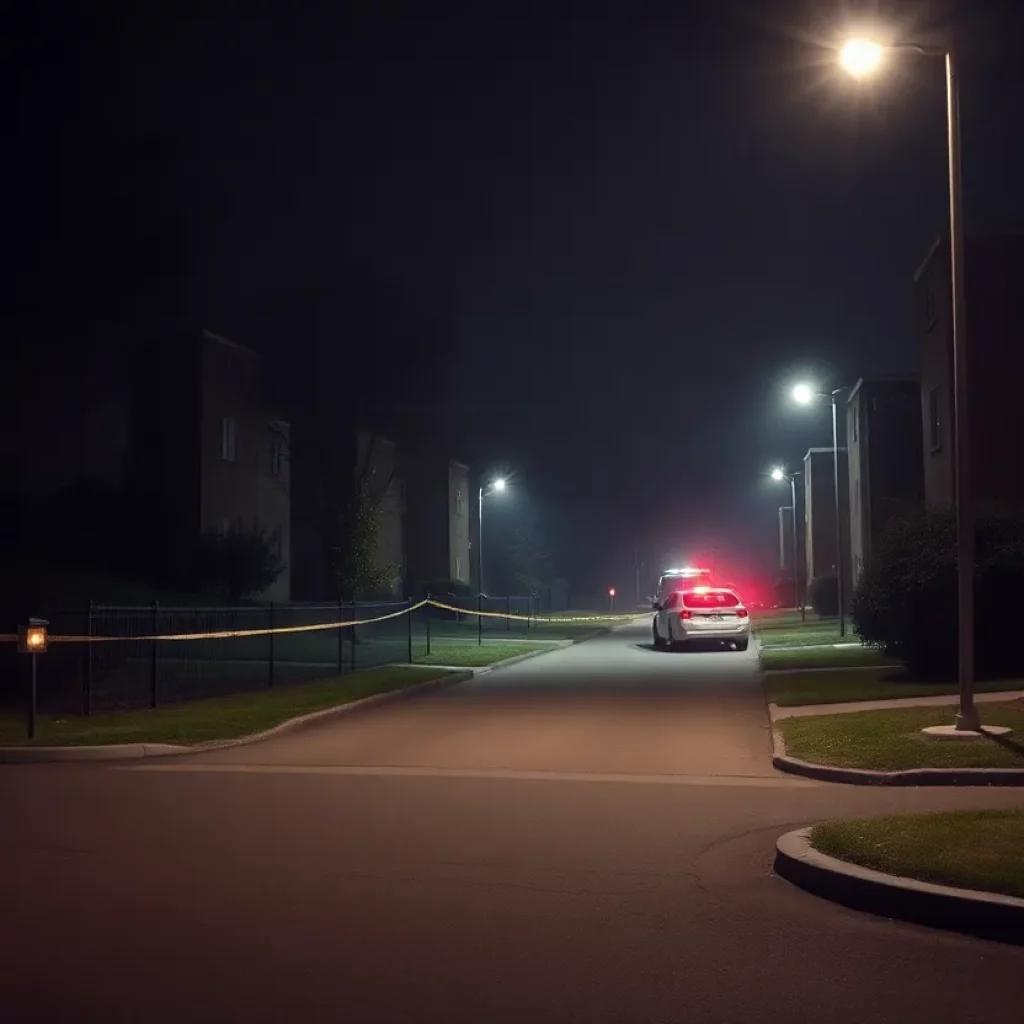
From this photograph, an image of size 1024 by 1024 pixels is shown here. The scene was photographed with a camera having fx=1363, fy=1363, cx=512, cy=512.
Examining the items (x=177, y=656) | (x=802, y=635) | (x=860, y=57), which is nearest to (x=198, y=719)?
(x=177, y=656)

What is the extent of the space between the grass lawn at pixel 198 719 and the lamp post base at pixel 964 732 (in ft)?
26.2

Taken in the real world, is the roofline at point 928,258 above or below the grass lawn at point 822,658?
above

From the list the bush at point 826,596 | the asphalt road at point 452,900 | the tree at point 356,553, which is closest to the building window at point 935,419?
the asphalt road at point 452,900

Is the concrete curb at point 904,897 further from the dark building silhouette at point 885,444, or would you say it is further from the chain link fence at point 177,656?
the dark building silhouette at point 885,444

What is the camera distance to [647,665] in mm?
30547

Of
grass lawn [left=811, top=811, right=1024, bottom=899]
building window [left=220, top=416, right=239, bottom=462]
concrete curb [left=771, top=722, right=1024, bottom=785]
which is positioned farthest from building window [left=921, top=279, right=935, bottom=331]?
grass lawn [left=811, top=811, right=1024, bottom=899]

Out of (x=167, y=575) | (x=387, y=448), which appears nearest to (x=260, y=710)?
(x=167, y=575)

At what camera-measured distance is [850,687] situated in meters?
21.0

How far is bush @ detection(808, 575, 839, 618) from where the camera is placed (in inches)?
2261

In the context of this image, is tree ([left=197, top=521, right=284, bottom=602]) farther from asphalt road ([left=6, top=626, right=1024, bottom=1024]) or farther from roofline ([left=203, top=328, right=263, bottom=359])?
asphalt road ([left=6, top=626, right=1024, bottom=1024])

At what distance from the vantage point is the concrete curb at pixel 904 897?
6.80m

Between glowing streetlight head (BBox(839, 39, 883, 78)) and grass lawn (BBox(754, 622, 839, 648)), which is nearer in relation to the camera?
glowing streetlight head (BBox(839, 39, 883, 78))

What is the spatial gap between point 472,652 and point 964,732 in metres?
21.8

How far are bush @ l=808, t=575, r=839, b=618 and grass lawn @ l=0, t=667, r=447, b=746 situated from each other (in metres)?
36.9
